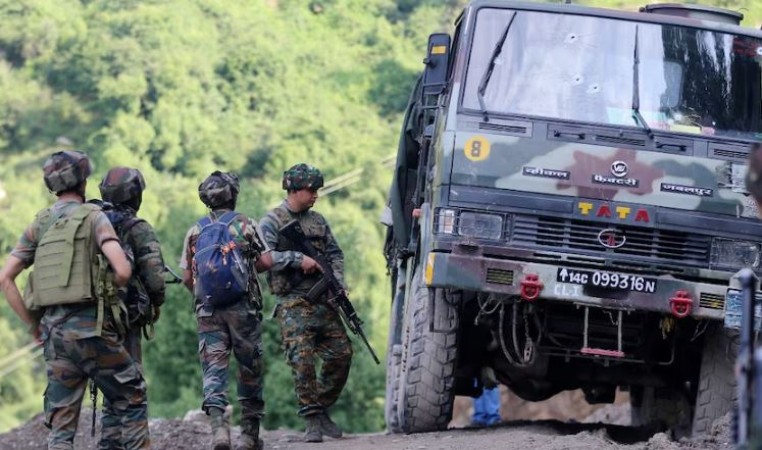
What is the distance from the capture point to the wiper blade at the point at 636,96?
9.77 m

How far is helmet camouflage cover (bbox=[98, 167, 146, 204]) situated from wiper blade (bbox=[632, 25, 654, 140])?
2.91 metres

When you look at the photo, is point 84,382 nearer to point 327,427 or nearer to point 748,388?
point 327,427

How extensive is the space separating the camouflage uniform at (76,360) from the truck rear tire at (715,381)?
351 cm

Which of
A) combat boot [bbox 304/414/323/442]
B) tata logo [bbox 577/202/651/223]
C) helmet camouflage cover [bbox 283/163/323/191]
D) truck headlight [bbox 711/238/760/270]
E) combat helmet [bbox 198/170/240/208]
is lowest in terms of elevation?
combat boot [bbox 304/414/323/442]

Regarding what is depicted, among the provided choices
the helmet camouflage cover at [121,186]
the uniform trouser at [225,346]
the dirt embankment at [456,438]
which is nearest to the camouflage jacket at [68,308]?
the helmet camouflage cover at [121,186]

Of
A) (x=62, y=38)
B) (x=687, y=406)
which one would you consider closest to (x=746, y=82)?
(x=687, y=406)

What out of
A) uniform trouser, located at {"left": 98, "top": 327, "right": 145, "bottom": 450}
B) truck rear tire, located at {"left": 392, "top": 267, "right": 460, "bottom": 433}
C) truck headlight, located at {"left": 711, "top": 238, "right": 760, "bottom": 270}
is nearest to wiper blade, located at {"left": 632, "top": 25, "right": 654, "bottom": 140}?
truck headlight, located at {"left": 711, "top": 238, "right": 760, "bottom": 270}

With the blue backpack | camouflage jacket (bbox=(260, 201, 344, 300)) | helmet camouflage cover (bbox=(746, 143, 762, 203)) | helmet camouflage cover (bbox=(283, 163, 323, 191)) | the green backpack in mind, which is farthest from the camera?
camouflage jacket (bbox=(260, 201, 344, 300))

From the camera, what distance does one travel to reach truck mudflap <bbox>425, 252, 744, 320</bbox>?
31.0 ft

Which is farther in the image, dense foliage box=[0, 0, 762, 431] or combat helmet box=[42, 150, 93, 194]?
dense foliage box=[0, 0, 762, 431]

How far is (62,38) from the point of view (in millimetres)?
51594

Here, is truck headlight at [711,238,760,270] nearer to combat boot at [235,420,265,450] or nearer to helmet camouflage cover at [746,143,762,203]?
combat boot at [235,420,265,450]

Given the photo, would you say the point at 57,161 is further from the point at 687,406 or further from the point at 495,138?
the point at 687,406

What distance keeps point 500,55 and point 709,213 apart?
1503mm
